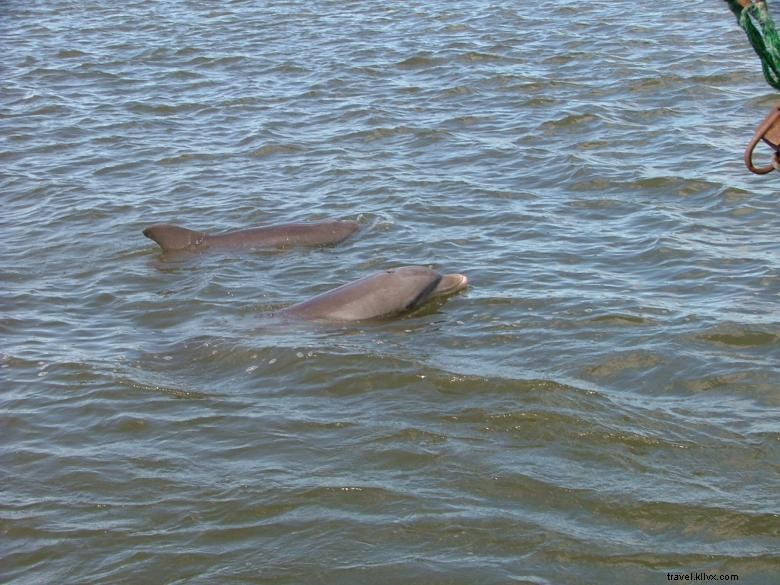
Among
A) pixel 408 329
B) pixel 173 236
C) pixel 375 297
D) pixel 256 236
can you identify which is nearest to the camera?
pixel 408 329

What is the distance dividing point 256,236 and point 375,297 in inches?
86.4

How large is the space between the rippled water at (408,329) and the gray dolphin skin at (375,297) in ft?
0.51

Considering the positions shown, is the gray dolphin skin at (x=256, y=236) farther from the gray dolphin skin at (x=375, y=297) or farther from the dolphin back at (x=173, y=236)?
the gray dolphin skin at (x=375, y=297)

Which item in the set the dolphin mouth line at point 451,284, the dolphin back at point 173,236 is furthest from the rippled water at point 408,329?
the dolphin back at point 173,236

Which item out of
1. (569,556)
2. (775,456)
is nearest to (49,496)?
(569,556)

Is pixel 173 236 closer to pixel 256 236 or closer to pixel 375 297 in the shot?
pixel 256 236

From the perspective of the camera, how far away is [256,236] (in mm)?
10812

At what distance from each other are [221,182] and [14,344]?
426cm

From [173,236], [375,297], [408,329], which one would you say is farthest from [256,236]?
[408,329]

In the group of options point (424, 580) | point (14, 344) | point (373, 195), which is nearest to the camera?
point (424, 580)

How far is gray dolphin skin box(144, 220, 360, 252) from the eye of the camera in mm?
10688

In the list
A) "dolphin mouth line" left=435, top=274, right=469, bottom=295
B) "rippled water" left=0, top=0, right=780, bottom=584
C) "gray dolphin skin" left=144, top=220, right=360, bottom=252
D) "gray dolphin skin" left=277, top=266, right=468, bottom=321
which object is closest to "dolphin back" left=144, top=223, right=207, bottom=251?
"gray dolphin skin" left=144, top=220, right=360, bottom=252

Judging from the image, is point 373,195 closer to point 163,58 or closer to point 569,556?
point 569,556

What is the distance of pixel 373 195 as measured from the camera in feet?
39.4
